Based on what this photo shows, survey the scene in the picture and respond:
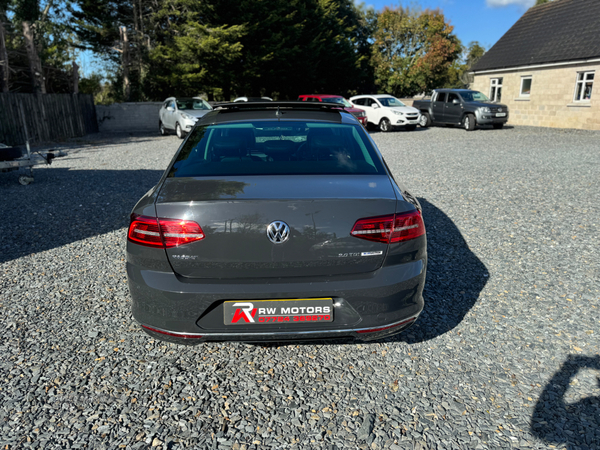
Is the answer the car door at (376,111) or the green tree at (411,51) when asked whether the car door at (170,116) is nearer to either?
the car door at (376,111)

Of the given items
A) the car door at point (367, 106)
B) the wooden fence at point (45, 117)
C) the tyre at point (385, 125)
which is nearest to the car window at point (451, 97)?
the tyre at point (385, 125)

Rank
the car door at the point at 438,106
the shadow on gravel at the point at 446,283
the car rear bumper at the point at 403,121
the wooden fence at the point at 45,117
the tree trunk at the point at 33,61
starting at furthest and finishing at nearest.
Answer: the car door at the point at 438,106
the car rear bumper at the point at 403,121
the tree trunk at the point at 33,61
the wooden fence at the point at 45,117
the shadow on gravel at the point at 446,283

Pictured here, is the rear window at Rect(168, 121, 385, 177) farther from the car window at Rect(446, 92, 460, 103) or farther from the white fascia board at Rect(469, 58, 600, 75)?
the white fascia board at Rect(469, 58, 600, 75)

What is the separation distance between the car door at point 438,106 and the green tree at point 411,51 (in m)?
23.3

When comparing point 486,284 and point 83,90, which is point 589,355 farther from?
point 83,90

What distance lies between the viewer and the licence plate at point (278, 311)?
2457 mm

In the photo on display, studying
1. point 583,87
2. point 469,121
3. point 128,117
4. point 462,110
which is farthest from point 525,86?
point 128,117

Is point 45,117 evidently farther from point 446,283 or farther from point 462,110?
point 446,283

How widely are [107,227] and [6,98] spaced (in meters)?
13.1

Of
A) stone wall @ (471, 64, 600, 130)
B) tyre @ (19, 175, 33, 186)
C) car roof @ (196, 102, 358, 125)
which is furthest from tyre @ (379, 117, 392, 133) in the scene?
car roof @ (196, 102, 358, 125)

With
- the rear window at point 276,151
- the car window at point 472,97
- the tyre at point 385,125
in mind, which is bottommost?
the tyre at point 385,125

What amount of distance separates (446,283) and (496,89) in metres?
27.5

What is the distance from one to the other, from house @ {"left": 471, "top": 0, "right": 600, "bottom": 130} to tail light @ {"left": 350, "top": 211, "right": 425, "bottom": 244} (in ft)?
76.6

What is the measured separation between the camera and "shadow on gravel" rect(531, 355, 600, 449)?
227 centimetres
